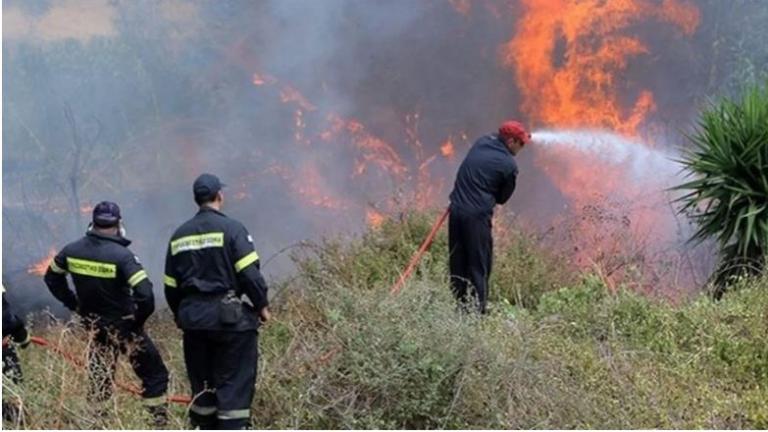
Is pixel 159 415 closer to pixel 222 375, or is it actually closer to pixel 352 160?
pixel 222 375

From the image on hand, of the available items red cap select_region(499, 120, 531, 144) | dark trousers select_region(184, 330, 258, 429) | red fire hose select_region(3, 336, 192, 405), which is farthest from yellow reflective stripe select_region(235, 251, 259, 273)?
red cap select_region(499, 120, 531, 144)

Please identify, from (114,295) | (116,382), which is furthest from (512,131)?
(116,382)

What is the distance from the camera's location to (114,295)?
616 centimetres

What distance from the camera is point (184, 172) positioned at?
A: 12305mm

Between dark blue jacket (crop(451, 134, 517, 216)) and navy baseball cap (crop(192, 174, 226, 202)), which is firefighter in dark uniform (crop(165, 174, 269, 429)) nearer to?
navy baseball cap (crop(192, 174, 226, 202))

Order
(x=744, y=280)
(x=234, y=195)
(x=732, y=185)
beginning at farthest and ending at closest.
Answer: (x=234, y=195) → (x=732, y=185) → (x=744, y=280)

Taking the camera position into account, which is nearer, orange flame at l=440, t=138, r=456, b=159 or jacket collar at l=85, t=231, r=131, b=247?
jacket collar at l=85, t=231, r=131, b=247

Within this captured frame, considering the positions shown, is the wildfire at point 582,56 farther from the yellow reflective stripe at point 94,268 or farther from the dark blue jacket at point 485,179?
the yellow reflective stripe at point 94,268

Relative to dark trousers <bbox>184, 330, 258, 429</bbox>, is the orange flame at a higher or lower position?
higher

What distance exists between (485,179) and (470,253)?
0.62 m

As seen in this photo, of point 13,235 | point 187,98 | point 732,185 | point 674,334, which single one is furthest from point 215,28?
point 674,334

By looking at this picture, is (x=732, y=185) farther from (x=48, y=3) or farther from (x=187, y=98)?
(x=48, y=3)

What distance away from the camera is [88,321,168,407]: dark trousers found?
5.96 meters

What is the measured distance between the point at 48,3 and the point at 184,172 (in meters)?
2.87
